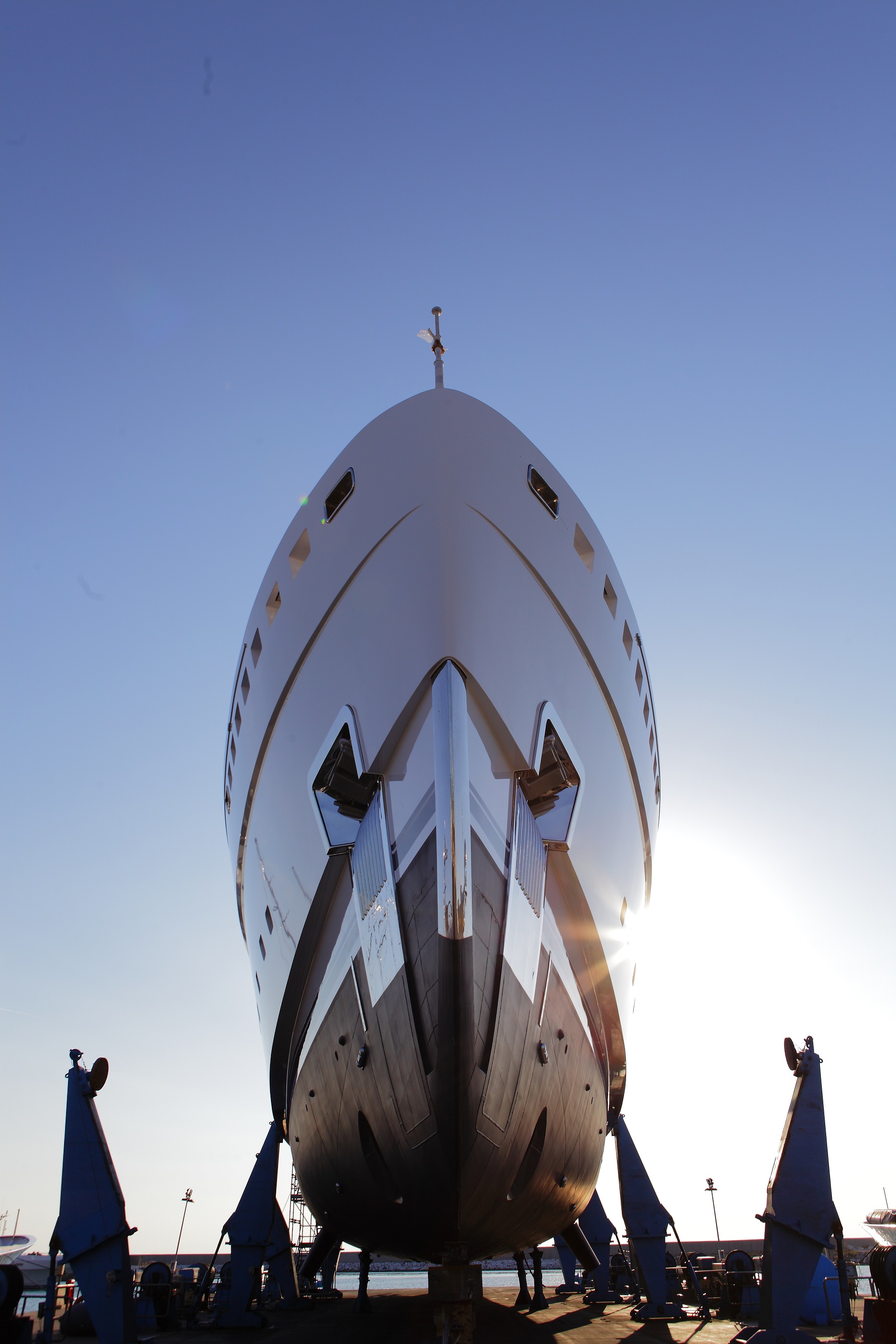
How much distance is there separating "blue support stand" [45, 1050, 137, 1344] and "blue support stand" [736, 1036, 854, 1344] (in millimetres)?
4435

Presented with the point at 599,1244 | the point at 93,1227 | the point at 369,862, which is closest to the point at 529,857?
the point at 369,862

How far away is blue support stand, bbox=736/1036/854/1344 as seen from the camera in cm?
558

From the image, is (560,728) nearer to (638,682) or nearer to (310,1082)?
(638,682)

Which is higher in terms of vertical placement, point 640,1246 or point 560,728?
point 560,728

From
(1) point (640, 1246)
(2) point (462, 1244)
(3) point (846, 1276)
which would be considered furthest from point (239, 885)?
(3) point (846, 1276)

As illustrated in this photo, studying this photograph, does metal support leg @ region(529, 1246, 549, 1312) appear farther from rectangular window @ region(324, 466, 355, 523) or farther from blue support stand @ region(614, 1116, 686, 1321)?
rectangular window @ region(324, 466, 355, 523)

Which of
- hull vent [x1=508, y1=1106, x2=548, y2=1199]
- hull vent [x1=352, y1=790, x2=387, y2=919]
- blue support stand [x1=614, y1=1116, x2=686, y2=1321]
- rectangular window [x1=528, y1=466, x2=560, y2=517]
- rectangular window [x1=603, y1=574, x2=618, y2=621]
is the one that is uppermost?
rectangular window [x1=528, y1=466, x2=560, y2=517]

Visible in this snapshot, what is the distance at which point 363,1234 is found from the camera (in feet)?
20.7

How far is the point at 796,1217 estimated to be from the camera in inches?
225

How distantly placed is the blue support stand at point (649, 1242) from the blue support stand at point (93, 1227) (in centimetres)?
511

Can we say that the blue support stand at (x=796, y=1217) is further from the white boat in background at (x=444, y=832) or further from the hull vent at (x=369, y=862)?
the hull vent at (x=369, y=862)

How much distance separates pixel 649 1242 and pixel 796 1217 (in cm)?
317

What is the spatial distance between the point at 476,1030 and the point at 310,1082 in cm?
249

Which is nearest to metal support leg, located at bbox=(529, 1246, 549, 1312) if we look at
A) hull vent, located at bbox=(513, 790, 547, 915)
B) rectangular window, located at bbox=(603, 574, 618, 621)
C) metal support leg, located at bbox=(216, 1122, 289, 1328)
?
metal support leg, located at bbox=(216, 1122, 289, 1328)
